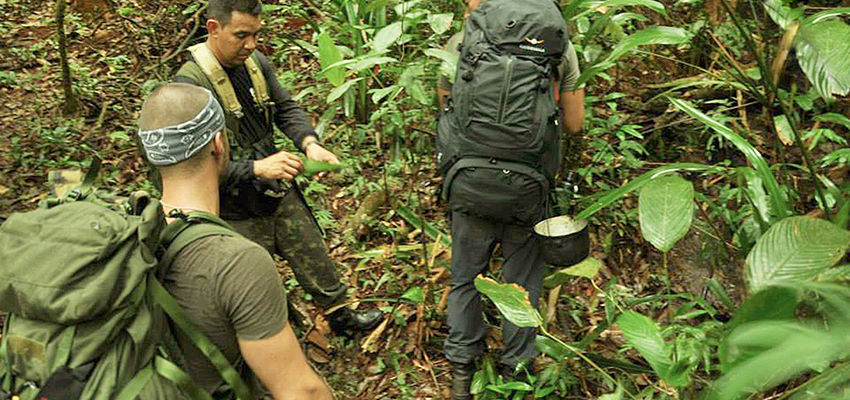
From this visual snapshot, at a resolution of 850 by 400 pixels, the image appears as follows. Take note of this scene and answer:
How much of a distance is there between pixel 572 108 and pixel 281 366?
1.89 m

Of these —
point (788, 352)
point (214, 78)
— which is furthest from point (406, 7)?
point (788, 352)

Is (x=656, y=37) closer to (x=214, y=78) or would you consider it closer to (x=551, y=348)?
(x=551, y=348)

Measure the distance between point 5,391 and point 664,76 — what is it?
4.43 metres

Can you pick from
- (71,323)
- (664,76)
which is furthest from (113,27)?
(71,323)

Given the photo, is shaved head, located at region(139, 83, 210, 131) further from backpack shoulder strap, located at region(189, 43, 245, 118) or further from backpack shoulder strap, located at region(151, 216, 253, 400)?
backpack shoulder strap, located at region(189, 43, 245, 118)

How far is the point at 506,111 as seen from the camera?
3057mm

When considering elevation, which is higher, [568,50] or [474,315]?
[568,50]

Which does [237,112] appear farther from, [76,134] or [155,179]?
[76,134]

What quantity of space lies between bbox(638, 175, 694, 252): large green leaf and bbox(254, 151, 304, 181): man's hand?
147 centimetres

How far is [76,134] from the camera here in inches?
234

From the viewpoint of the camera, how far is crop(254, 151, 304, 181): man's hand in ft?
10.4

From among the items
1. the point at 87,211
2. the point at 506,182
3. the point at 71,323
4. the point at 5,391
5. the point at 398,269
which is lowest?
the point at 398,269

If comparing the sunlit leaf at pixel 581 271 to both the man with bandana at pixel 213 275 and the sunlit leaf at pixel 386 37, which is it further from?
the man with bandana at pixel 213 275

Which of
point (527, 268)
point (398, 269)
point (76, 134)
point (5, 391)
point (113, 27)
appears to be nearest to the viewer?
point (5, 391)
